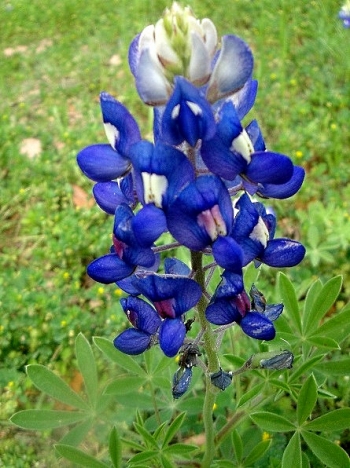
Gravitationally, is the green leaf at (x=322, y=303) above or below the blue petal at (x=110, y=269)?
below

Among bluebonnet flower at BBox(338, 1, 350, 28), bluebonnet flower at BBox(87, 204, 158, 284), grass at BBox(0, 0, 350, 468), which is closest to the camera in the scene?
bluebonnet flower at BBox(87, 204, 158, 284)

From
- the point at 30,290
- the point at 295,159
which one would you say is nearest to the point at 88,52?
the point at 295,159

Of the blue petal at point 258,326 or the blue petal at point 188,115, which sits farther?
the blue petal at point 258,326

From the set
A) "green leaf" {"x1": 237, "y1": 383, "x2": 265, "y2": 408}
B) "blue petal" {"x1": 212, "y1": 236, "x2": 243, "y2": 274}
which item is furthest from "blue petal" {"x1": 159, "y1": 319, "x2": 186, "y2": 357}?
"green leaf" {"x1": 237, "y1": 383, "x2": 265, "y2": 408}

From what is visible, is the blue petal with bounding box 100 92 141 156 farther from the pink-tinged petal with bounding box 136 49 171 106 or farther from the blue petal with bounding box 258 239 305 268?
the blue petal with bounding box 258 239 305 268

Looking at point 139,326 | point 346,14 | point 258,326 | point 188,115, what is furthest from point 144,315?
point 346,14

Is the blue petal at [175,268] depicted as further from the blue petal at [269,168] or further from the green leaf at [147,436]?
the green leaf at [147,436]

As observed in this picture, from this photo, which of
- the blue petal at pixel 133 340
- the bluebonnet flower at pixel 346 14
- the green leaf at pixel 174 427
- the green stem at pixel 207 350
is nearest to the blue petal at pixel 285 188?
the green stem at pixel 207 350
